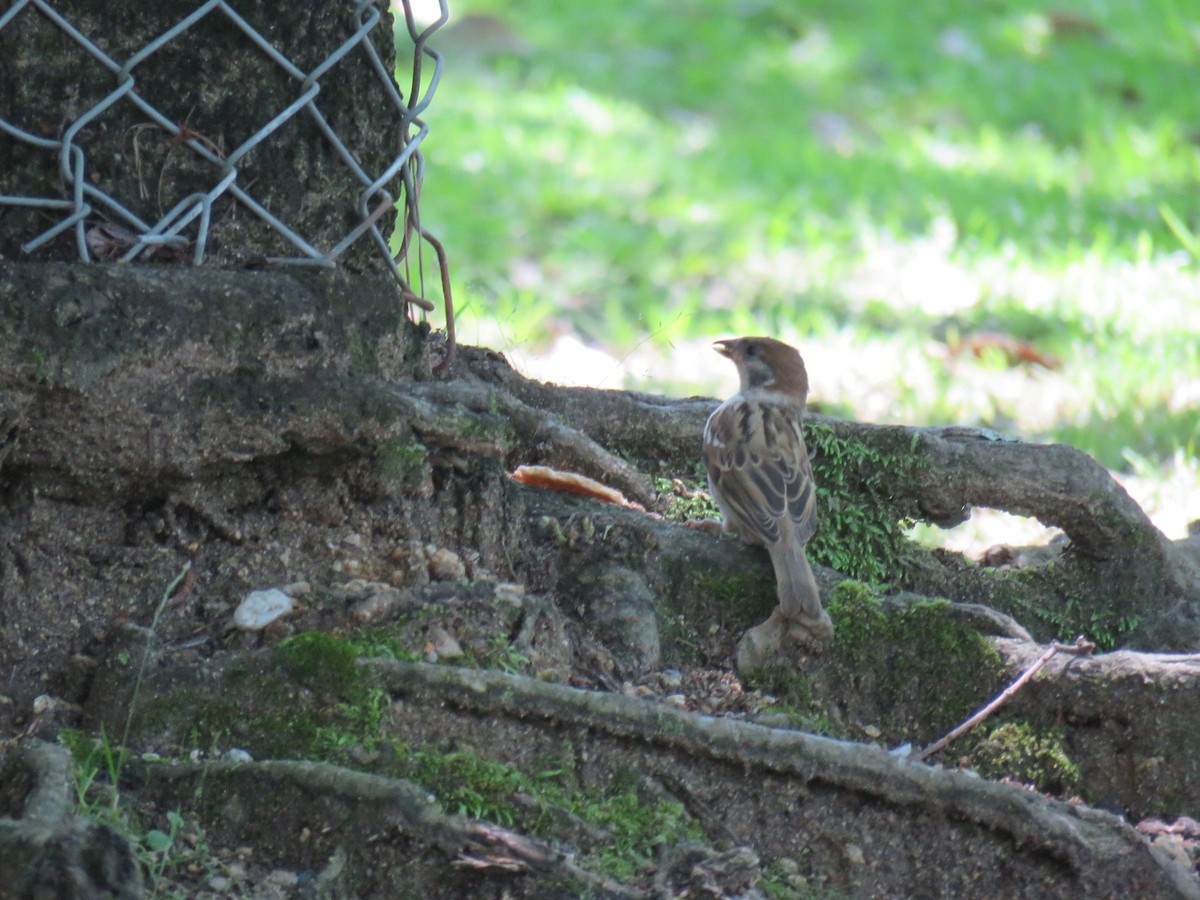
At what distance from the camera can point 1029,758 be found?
3.44 m

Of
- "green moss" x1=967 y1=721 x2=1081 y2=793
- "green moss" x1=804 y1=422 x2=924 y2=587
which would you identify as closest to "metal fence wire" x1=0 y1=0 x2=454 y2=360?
"green moss" x1=804 y1=422 x2=924 y2=587

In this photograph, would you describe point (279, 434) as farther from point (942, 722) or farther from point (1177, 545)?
point (1177, 545)

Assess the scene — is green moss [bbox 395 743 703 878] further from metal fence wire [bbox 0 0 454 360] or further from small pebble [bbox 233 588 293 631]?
metal fence wire [bbox 0 0 454 360]

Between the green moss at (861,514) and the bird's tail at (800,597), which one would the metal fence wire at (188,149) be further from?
the green moss at (861,514)

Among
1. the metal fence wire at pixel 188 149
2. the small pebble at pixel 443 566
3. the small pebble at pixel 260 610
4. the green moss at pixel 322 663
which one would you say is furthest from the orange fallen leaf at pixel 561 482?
the green moss at pixel 322 663

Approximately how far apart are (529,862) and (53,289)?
1301 mm

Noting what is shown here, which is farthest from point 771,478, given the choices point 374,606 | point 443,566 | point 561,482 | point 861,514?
point 374,606

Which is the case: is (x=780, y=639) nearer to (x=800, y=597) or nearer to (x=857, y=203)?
(x=800, y=597)

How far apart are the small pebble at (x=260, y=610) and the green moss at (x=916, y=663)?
1.26m

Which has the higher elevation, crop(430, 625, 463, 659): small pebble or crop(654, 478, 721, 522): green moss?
crop(654, 478, 721, 522): green moss

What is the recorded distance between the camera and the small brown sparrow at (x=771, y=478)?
3.57 meters

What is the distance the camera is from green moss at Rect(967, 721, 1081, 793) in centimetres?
343

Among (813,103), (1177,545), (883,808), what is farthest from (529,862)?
(813,103)

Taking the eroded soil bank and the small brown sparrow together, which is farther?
the small brown sparrow
